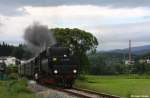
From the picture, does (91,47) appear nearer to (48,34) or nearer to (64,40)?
(64,40)

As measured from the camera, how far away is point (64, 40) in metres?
71.2

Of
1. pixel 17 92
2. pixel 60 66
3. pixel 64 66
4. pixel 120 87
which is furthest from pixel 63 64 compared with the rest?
pixel 17 92

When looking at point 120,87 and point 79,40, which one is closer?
point 120,87

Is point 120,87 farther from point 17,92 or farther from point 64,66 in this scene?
point 17,92

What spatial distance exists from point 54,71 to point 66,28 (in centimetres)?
3598

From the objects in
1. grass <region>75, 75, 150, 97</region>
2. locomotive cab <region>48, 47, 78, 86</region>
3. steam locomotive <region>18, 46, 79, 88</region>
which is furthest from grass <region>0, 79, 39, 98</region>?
grass <region>75, 75, 150, 97</region>

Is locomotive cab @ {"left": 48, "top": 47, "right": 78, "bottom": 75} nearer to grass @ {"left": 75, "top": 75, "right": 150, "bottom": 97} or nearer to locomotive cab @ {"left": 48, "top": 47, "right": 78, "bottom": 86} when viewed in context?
locomotive cab @ {"left": 48, "top": 47, "right": 78, "bottom": 86}

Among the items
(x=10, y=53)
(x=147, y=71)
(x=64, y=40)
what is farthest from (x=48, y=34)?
(x=10, y=53)

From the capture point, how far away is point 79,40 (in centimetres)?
7300

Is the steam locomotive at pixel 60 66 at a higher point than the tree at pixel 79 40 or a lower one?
lower

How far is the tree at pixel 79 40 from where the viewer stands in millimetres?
71125

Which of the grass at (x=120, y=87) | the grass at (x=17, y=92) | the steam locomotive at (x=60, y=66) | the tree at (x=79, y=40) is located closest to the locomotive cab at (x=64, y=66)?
the steam locomotive at (x=60, y=66)

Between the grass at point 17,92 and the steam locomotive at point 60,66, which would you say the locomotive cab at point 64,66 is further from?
the grass at point 17,92

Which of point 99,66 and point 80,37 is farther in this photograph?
point 99,66
